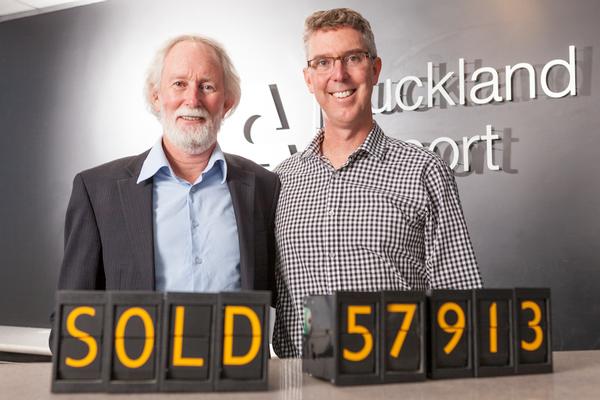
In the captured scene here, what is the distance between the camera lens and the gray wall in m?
3.38

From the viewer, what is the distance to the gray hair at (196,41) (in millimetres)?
2291

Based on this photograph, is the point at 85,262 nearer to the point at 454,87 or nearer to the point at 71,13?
the point at 454,87

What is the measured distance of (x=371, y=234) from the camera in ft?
6.80

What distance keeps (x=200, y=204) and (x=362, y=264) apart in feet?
1.80

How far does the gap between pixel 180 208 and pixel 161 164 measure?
156 mm

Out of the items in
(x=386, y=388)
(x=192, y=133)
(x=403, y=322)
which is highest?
(x=192, y=133)

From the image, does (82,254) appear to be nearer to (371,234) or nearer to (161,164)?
(161,164)

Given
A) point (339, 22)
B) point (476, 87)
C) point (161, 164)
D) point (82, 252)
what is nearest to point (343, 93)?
point (339, 22)

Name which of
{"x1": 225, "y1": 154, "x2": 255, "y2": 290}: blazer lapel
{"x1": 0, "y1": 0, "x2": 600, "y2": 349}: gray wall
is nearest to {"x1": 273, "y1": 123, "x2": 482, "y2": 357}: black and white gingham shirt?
{"x1": 225, "y1": 154, "x2": 255, "y2": 290}: blazer lapel

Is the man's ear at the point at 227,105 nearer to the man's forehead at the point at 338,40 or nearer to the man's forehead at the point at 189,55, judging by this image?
the man's forehead at the point at 189,55

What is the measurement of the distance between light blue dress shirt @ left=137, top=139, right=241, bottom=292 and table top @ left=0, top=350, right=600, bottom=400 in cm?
58

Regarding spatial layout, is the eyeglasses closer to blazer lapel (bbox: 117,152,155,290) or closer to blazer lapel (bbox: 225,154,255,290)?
blazer lapel (bbox: 225,154,255,290)

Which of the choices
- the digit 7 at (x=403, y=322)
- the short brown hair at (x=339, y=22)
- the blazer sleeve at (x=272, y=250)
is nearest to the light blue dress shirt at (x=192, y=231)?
the blazer sleeve at (x=272, y=250)

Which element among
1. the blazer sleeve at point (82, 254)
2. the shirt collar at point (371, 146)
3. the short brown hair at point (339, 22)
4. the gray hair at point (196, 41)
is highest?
the short brown hair at point (339, 22)
